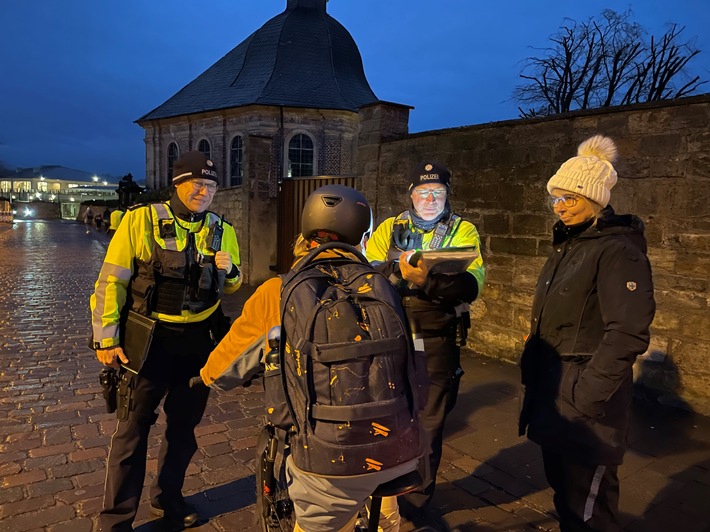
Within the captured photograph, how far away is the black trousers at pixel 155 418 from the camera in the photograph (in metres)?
2.73

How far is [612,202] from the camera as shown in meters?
5.29

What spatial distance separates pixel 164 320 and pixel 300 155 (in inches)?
1174

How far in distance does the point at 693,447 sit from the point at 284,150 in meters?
29.2

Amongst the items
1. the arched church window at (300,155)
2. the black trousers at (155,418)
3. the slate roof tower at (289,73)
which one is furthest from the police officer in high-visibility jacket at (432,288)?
the arched church window at (300,155)

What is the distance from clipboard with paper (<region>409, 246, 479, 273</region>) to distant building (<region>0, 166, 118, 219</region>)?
316 ft

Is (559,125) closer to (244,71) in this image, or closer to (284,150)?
(284,150)

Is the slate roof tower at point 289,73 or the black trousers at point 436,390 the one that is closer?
the black trousers at point 436,390

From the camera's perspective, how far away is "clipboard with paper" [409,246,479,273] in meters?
2.50

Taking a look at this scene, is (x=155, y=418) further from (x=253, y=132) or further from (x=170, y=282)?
(x=253, y=132)

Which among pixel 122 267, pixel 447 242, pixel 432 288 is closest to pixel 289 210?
pixel 447 242

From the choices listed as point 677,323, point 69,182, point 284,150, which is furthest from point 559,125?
point 69,182

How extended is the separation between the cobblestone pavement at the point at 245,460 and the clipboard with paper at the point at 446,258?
1.65 m

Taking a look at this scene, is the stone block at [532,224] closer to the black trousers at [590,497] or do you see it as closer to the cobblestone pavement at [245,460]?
the cobblestone pavement at [245,460]

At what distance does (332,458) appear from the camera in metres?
1.70
